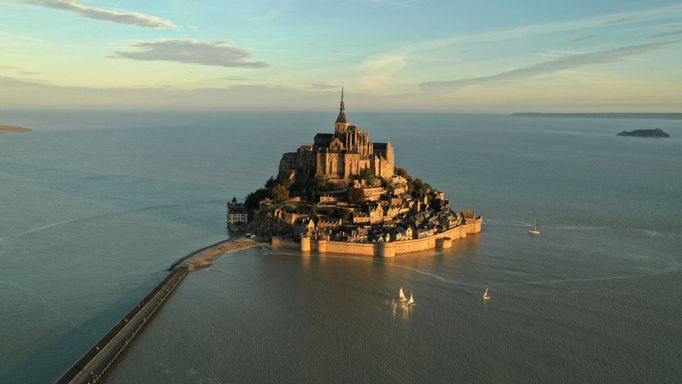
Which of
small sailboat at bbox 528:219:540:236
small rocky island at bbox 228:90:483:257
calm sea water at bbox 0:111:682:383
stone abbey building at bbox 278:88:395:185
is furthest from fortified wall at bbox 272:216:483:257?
stone abbey building at bbox 278:88:395:185

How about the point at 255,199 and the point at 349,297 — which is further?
the point at 255,199

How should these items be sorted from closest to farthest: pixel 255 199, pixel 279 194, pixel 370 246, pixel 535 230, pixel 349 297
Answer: pixel 349 297, pixel 370 246, pixel 535 230, pixel 279 194, pixel 255 199

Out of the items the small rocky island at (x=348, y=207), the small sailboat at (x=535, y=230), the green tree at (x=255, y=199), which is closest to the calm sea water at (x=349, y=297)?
the small sailboat at (x=535, y=230)

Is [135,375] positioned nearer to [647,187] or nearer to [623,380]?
[623,380]

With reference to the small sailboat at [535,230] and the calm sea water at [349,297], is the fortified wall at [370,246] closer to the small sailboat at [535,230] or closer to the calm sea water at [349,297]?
the calm sea water at [349,297]

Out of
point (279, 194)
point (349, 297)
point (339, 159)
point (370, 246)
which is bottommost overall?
point (349, 297)

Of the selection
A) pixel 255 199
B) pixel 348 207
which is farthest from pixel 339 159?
pixel 255 199

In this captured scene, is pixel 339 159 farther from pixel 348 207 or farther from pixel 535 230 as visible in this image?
pixel 535 230
